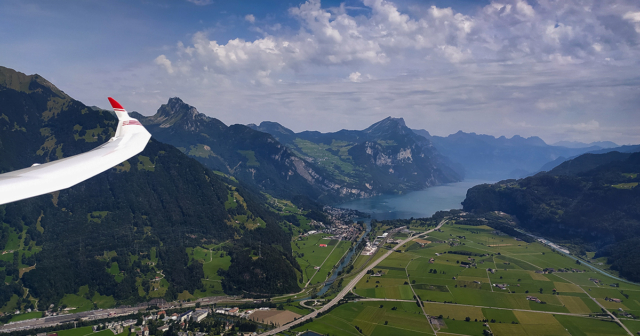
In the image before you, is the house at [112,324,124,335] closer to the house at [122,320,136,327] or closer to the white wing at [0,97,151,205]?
the house at [122,320,136,327]

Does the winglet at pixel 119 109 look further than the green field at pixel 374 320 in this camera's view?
No

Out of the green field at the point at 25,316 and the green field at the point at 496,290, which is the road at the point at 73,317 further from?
the green field at the point at 496,290

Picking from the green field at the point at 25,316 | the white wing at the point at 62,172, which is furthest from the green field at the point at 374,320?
the white wing at the point at 62,172

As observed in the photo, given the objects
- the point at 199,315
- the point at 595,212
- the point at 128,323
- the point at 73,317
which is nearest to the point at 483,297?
the point at 199,315

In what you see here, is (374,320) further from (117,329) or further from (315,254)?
(315,254)

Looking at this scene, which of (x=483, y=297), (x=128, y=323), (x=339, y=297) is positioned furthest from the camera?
(x=339, y=297)

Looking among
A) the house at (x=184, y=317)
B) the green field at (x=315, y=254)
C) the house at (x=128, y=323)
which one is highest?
the house at (x=128, y=323)

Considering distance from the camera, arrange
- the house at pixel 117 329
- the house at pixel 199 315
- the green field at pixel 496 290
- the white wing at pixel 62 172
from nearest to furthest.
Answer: the white wing at pixel 62 172 < the house at pixel 117 329 < the green field at pixel 496 290 < the house at pixel 199 315
